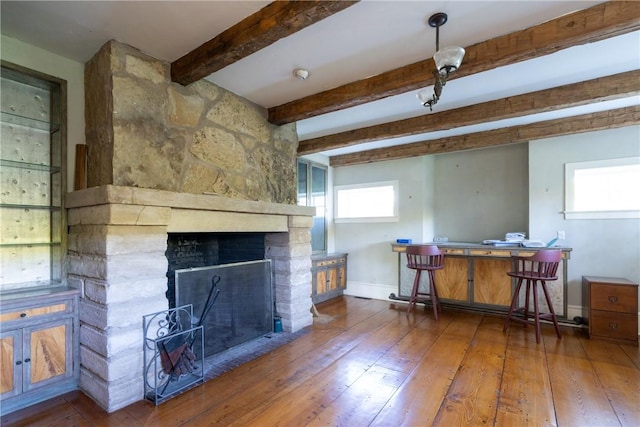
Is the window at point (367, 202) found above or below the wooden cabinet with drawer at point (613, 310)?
above

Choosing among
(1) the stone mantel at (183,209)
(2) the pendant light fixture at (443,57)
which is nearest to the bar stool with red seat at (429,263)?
(1) the stone mantel at (183,209)

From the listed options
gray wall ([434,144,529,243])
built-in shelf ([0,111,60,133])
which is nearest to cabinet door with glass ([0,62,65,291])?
built-in shelf ([0,111,60,133])

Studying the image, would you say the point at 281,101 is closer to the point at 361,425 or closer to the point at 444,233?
the point at 361,425

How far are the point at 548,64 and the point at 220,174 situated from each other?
10.0ft

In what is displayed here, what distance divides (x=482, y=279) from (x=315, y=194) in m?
2.98

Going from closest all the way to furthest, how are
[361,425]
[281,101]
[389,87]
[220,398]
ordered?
[361,425]
[220,398]
[389,87]
[281,101]

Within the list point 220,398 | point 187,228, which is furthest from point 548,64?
point 220,398

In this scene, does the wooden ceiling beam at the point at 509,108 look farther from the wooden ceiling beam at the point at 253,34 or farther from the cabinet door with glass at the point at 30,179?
the cabinet door with glass at the point at 30,179

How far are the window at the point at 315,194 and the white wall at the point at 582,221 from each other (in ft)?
10.5

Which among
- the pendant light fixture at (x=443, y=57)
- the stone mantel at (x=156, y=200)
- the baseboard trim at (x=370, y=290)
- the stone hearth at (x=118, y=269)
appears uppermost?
the pendant light fixture at (x=443, y=57)

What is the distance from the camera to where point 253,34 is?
1950mm

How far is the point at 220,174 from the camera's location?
2.96 meters

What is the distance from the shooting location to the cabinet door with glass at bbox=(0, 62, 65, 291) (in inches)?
88.2

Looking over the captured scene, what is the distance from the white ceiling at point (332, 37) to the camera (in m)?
1.90
